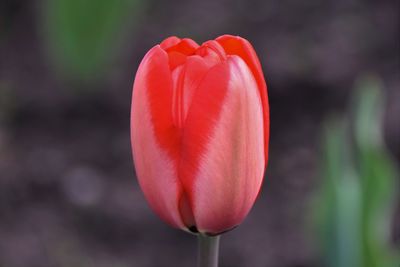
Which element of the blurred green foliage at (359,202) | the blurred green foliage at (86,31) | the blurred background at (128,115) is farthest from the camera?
the blurred green foliage at (86,31)

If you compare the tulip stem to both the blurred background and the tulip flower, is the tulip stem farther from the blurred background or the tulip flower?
the blurred background

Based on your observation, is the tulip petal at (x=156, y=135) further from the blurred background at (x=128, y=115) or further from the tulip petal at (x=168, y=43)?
the blurred background at (x=128, y=115)

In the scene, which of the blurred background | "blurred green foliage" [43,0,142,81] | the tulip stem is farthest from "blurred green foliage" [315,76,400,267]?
"blurred green foliage" [43,0,142,81]

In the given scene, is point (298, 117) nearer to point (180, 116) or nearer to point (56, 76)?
point (56, 76)

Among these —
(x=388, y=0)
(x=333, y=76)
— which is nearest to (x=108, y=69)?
(x=333, y=76)

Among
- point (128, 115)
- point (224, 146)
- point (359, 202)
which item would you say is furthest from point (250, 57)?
point (128, 115)

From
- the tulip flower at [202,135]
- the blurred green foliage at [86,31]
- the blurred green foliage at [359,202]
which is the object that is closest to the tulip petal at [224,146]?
the tulip flower at [202,135]
